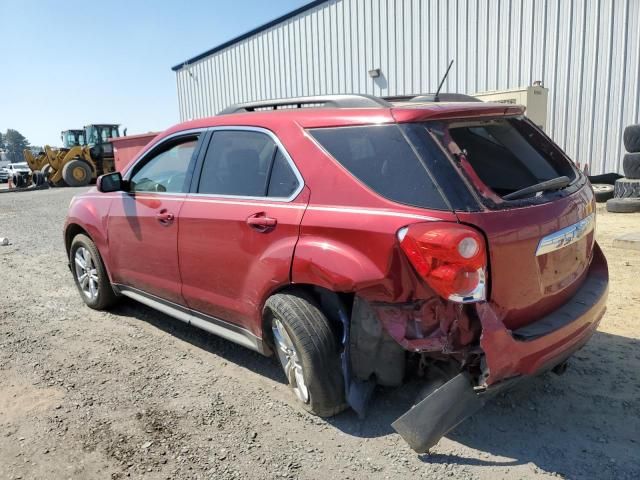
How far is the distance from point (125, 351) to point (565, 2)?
10.5 metres

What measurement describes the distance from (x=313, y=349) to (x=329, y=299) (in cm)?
29

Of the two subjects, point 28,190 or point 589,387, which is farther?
point 28,190

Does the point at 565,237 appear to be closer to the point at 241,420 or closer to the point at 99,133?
the point at 241,420

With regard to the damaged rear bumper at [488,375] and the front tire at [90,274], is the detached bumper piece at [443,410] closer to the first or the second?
the damaged rear bumper at [488,375]

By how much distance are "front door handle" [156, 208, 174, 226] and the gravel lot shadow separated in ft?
3.88

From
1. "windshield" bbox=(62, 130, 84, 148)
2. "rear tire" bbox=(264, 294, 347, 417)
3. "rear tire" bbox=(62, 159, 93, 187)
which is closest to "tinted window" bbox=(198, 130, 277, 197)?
"rear tire" bbox=(264, 294, 347, 417)

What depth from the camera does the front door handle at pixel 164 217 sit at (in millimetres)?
3654

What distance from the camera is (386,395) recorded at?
3158 mm

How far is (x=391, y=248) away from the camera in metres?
2.38

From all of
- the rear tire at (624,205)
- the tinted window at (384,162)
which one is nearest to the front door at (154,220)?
the tinted window at (384,162)

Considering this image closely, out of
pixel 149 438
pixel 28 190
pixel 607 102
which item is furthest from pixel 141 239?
pixel 28 190

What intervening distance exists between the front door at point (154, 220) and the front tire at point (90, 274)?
0.34m

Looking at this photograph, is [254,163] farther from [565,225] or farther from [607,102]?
[607,102]

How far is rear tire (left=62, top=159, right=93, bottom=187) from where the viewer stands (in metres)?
22.7
